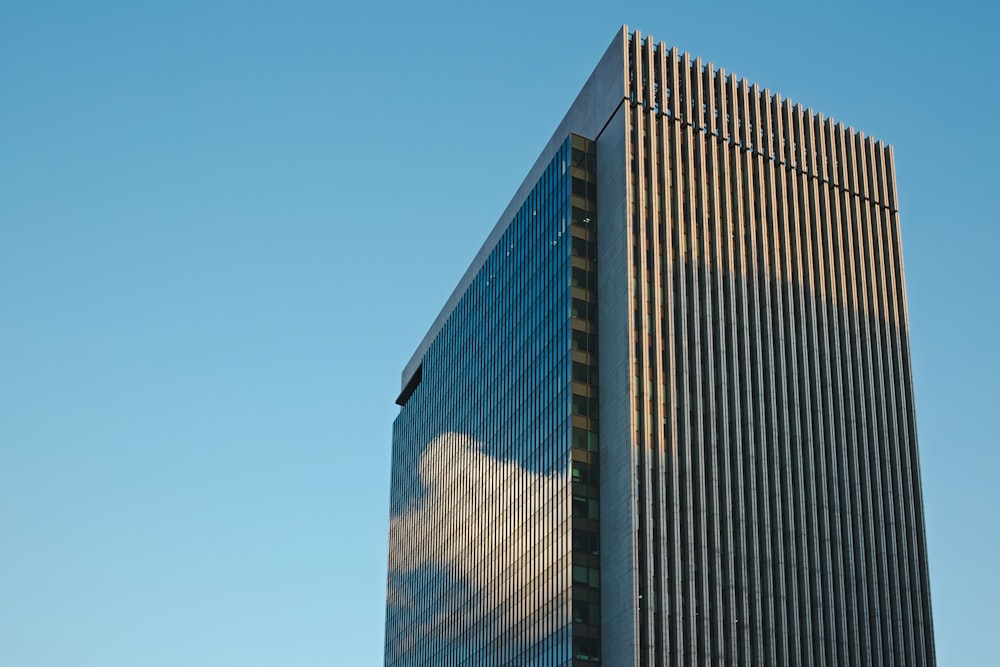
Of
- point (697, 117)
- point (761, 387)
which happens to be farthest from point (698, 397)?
point (697, 117)

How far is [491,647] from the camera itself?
106m

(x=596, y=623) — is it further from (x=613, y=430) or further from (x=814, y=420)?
(x=814, y=420)

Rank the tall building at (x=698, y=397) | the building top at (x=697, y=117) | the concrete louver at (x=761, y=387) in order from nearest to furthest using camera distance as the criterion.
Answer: the concrete louver at (x=761, y=387) → the tall building at (x=698, y=397) → the building top at (x=697, y=117)

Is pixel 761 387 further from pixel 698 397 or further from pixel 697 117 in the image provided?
pixel 697 117

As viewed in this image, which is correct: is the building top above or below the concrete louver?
above

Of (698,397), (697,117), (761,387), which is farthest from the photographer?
(697,117)

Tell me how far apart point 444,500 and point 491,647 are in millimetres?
26174

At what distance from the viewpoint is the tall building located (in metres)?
85.7

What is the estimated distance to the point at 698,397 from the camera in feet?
296

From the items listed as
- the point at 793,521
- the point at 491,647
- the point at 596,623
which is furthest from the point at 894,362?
the point at 491,647

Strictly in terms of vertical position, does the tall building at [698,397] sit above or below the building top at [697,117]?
below

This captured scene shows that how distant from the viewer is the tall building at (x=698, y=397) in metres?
85.7

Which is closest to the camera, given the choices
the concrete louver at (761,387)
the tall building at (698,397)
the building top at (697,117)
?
the concrete louver at (761,387)

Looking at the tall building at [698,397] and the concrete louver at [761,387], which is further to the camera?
the tall building at [698,397]
